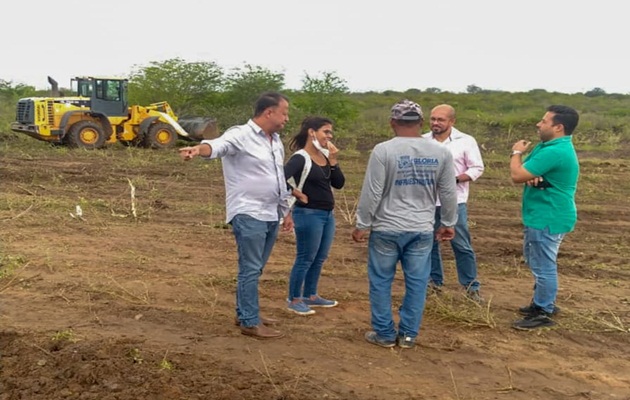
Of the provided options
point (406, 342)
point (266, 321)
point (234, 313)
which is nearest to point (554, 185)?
point (406, 342)

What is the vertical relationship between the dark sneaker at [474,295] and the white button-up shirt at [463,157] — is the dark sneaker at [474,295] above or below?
below

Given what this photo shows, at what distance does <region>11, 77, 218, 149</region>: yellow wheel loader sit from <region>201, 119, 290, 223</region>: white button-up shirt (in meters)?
15.0

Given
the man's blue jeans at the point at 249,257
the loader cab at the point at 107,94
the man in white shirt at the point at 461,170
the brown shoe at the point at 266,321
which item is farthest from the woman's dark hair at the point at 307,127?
the loader cab at the point at 107,94

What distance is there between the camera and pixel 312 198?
4.86 metres

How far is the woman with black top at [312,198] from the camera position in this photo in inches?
192

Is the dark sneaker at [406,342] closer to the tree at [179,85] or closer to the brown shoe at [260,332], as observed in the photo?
the brown shoe at [260,332]

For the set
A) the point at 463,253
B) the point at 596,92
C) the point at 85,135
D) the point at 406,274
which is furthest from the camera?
the point at 596,92

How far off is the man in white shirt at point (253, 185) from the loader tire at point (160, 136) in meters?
15.4

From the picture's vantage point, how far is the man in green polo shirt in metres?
4.72

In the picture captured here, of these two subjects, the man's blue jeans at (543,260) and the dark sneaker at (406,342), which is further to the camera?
the man's blue jeans at (543,260)

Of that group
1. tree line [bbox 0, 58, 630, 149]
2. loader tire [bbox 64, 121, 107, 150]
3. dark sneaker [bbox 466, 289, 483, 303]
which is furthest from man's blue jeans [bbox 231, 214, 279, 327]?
tree line [bbox 0, 58, 630, 149]

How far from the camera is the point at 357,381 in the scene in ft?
12.7

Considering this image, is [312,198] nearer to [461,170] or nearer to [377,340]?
[377,340]

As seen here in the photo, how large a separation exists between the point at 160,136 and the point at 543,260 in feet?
52.6
